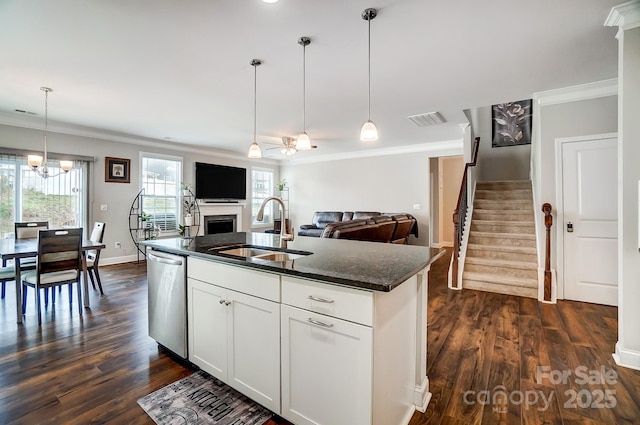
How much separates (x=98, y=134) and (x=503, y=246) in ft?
23.9

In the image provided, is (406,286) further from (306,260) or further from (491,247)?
(491,247)

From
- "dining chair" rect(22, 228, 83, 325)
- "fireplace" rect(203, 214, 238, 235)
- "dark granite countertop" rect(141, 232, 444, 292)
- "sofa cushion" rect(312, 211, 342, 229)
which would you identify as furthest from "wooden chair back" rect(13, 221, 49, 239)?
"sofa cushion" rect(312, 211, 342, 229)

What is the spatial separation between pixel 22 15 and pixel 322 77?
2446 millimetres

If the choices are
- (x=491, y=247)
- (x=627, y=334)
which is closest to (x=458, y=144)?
(x=491, y=247)

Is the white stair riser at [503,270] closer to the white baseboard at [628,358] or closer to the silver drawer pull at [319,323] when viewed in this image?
the white baseboard at [628,358]

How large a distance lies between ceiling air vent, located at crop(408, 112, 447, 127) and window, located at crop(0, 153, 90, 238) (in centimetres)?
592

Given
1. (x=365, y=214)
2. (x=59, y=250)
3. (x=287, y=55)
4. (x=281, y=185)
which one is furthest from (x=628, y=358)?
(x=281, y=185)

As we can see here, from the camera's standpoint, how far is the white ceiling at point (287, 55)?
215 centimetres

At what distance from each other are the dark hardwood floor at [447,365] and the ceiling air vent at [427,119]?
2843mm

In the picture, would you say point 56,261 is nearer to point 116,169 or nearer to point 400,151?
point 116,169

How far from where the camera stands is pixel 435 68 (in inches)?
122

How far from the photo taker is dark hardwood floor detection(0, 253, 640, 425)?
70.7 inches

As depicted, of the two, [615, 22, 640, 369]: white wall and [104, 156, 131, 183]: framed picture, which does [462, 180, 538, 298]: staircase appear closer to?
[615, 22, 640, 369]: white wall

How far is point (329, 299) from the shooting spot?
1429 millimetres
